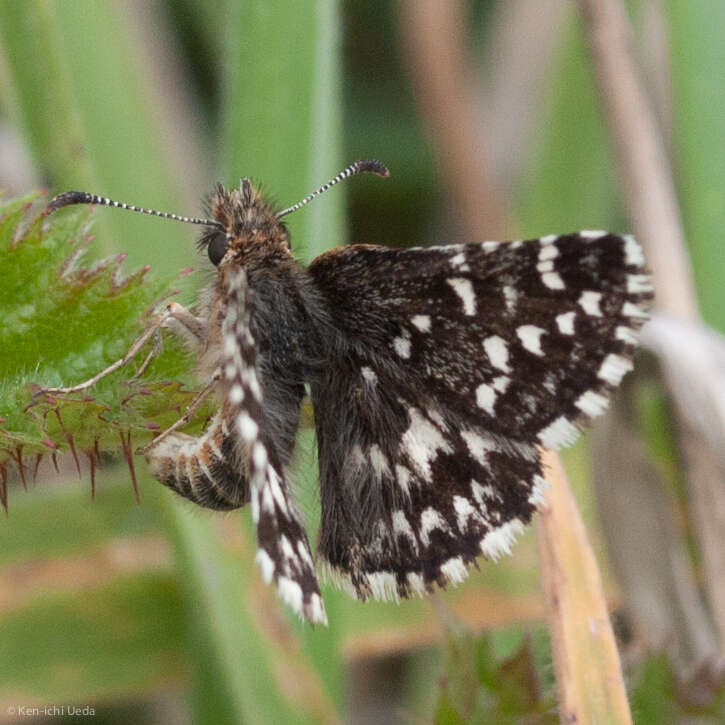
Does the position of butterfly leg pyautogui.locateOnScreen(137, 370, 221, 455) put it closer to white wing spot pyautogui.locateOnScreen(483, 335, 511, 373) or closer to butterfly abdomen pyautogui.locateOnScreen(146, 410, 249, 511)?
butterfly abdomen pyautogui.locateOnScreen(146, 410, 249, 511)

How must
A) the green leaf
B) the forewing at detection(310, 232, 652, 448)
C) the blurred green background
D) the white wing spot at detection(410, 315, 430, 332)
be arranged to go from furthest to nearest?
the blurred green background < the white wing spot at detection(410, 315, 430, 332) < the forewing at detection(310, 232, 652, 448) < the green leaf

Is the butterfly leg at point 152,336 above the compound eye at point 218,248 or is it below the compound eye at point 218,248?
below

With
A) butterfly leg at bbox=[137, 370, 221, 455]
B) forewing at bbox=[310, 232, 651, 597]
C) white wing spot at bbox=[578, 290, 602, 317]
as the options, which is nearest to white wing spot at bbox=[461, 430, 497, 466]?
forewing at bbox=[310, 232, 651, 597]

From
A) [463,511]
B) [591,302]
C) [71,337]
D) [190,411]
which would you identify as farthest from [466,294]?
[71,337]

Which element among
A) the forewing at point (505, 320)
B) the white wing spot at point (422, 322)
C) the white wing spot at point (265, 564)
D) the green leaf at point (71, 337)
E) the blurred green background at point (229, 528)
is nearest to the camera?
the white wing spot at point (265, 564)

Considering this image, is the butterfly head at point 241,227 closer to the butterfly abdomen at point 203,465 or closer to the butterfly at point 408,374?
the butterfly at point 408,374

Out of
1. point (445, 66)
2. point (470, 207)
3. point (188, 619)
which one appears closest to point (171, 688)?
point (188, 619)

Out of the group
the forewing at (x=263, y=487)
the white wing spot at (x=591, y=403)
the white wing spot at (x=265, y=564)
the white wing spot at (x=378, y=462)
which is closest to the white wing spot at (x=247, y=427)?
the forewing at (x=263, y=487)
